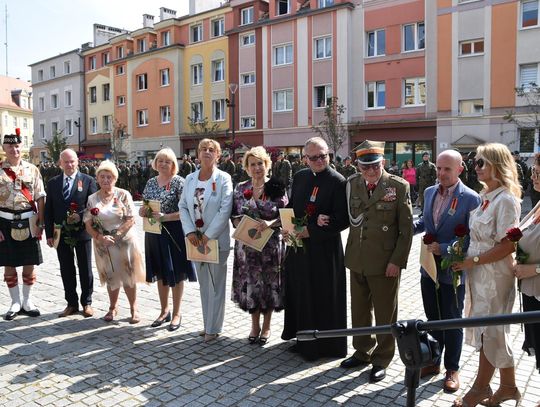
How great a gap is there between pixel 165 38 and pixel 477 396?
41888 mm

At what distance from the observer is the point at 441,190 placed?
13.9ft

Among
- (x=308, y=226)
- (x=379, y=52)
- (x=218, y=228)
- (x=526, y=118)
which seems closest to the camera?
(x=308, y=226)

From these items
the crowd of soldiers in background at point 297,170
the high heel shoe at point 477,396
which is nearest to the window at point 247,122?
the crowd of soldiers in background at point 297,170

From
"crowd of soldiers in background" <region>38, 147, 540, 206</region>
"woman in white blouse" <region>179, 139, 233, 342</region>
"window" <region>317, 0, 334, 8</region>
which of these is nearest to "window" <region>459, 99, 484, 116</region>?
"crowd of soldiers in background" <region>38, 147, 540, 206</region>

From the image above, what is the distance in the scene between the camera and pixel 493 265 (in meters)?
3.71

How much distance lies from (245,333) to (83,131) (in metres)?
49.3

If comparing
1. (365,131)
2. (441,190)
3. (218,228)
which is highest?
(365,131)

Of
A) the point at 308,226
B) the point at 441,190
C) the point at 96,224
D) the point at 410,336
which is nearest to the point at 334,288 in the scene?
the point at 308,226

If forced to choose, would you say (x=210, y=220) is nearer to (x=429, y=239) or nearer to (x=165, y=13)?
(x=429, y=239)

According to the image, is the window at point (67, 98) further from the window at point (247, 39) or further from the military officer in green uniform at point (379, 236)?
the military officer in green uniform at point (379, 236)

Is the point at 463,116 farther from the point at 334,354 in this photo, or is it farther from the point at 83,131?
the point at 83,131

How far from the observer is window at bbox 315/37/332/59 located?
3092 centimetres

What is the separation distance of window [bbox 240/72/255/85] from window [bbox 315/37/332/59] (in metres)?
5.60

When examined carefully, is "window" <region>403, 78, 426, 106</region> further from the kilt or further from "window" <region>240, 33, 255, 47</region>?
the kilt
